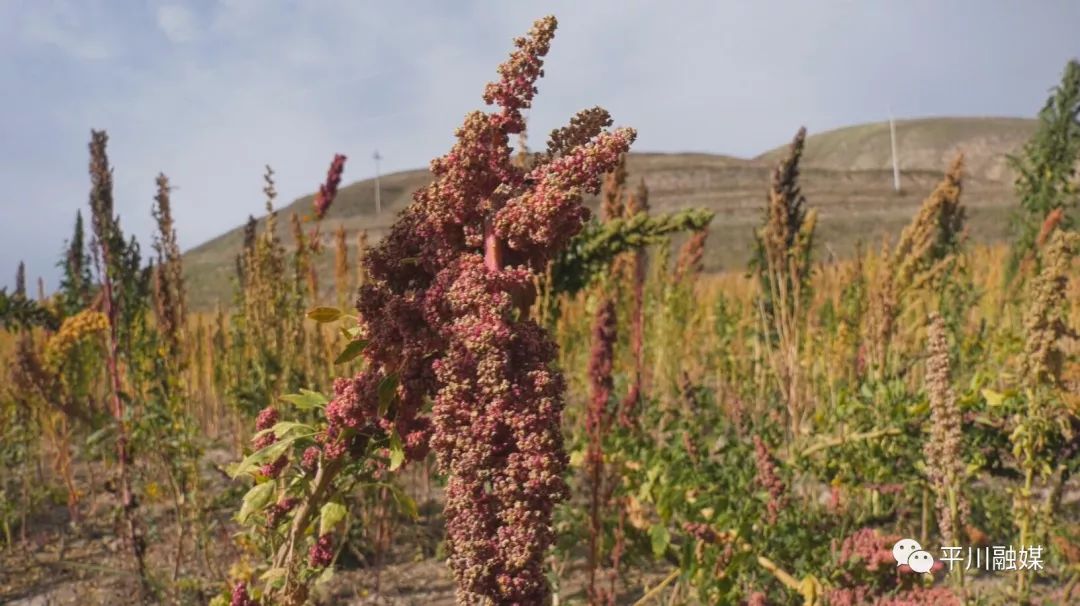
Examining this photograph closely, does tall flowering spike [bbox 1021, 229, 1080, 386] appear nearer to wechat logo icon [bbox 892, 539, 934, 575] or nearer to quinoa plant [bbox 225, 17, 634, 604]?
wechat logo icon [bbox 892, 539, 934, 575]

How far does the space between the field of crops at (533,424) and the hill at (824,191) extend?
2.93ft

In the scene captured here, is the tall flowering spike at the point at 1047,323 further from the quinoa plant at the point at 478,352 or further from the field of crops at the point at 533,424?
the quinoa plant at the point at 478,352

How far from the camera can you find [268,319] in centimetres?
376

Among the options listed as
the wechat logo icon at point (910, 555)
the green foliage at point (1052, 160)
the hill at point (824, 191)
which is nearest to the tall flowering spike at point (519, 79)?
the wechat logo icon at point (910, 555)

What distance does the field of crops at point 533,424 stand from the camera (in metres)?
1.06

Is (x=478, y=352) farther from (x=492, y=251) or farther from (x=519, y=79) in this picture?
(x=519, y=79)

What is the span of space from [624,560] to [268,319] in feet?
6.44

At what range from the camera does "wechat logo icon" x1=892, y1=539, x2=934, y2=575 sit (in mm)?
2031

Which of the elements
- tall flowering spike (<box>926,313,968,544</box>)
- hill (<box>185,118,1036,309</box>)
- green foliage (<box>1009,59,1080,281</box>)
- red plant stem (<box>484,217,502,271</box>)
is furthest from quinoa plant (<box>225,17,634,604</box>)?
green foliage (<box>1009,59,1080,281</box>)

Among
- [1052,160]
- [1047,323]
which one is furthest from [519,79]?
[1052,160]

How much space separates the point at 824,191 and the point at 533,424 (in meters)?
45.5

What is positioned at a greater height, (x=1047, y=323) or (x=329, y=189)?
(x=329, y=189)

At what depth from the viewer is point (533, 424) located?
3.24ft

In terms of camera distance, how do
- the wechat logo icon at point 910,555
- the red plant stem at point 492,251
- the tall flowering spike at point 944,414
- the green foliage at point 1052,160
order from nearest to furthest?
1. the red plant stem at point 492,251
2. the tall flowering spike at point 944,414
3. the wechat logo icon at point 910,555
4. the green foliage at point 1052,160
